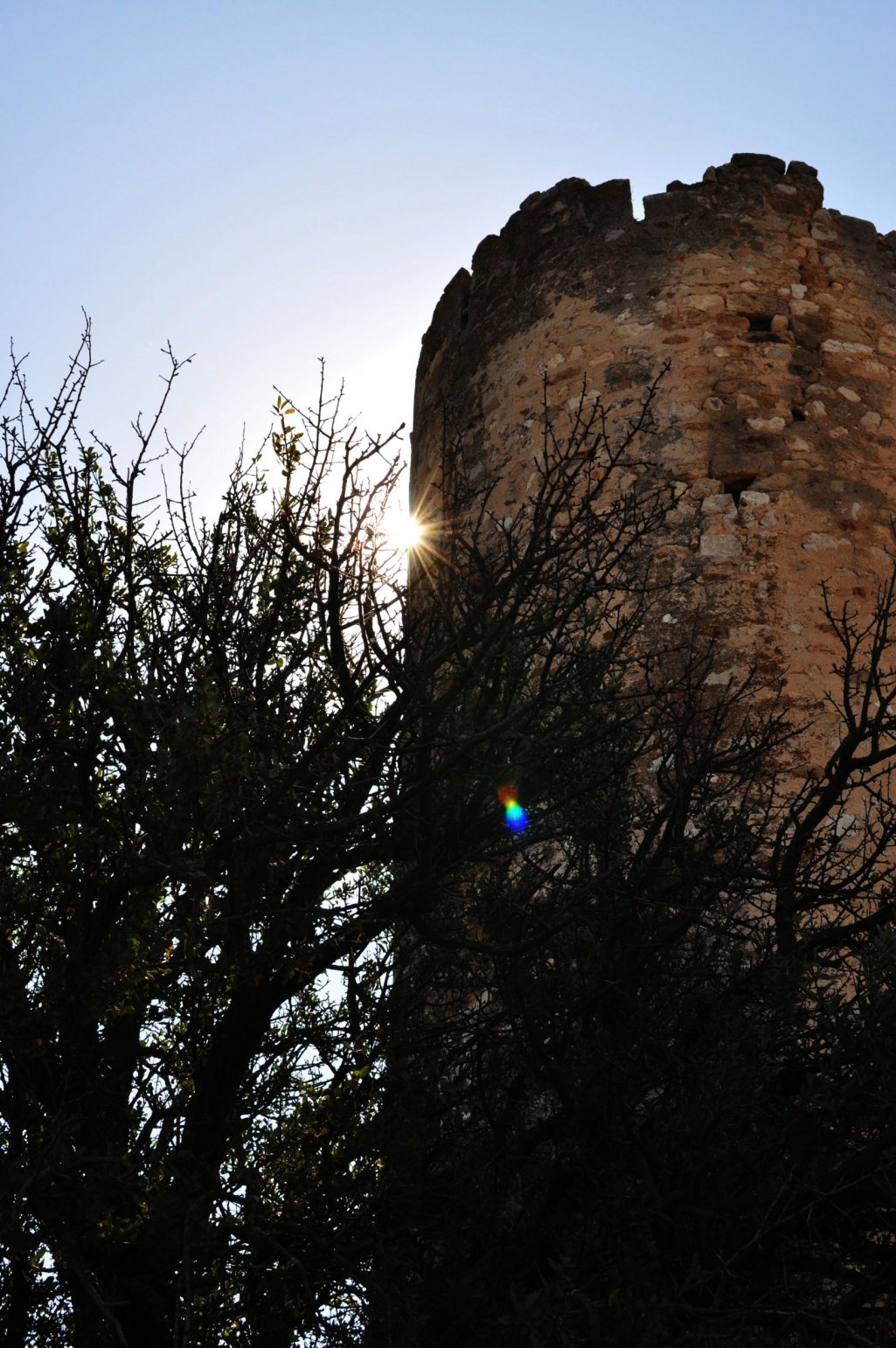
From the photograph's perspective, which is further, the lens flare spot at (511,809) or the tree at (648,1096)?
the lens flare spot at (511,809)

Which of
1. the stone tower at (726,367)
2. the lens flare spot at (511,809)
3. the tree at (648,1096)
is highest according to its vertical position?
the stone tower at (726,367)

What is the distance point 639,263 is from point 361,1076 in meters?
4.59

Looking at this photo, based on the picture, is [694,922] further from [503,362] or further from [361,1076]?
[503,362]

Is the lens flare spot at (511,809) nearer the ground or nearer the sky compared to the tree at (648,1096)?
nearer the sky

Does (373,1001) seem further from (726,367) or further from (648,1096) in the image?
(726,367)

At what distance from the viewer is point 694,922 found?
369 cm

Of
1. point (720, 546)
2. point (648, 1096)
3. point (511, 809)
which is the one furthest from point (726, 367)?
point (648, 1096)

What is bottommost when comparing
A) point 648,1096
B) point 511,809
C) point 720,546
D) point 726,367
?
point 648,1096

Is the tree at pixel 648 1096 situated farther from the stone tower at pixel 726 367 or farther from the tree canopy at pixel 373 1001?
the stone tower at pixel 726 367

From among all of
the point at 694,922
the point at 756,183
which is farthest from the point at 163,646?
the point at 756,183

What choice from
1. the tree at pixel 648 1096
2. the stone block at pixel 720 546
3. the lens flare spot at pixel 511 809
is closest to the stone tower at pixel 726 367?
the stone block at pixel 720 546

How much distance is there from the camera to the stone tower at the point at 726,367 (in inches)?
220

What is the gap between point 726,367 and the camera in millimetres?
6230

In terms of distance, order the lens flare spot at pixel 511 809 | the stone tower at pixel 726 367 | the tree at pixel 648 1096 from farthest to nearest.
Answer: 1. the stone tower at pixel 726 367
2. the lens flare spot at pixel 511 809
3. the tree at pixel 648 1096
